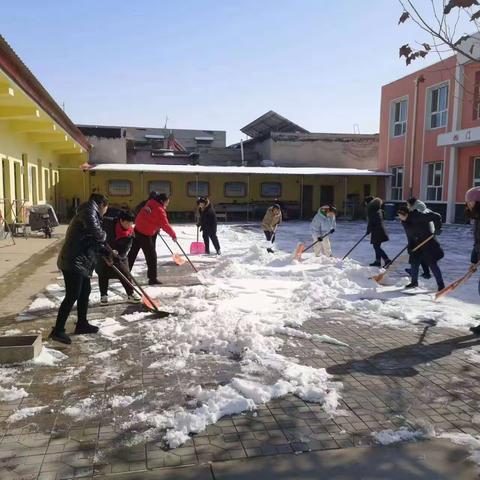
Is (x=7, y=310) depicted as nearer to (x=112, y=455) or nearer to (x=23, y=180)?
(x=112, y=455)

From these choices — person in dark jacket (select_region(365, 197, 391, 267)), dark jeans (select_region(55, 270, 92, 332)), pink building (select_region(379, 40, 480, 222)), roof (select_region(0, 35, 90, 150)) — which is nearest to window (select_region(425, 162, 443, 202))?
pink building (select_region(379, 40, 480, 222))

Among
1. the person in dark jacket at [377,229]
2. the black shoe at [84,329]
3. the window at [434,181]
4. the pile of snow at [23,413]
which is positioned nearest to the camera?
the pile of snow at [23,413]

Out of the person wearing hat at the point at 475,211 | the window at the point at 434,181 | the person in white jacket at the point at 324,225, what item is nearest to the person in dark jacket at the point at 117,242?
the person wearing hat at the point at 475,211

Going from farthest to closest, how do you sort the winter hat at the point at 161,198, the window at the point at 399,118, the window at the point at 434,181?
the window at the point at 399,118
the window at the point at 434,181
the winter hat at the point at 161,198

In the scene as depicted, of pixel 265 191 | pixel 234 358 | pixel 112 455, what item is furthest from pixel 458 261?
pixel 265 191

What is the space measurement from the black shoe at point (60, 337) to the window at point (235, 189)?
23480mm

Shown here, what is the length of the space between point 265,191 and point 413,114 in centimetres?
912

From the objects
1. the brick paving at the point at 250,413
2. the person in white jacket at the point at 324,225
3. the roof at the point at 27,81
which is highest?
the roof at the point at 27,81

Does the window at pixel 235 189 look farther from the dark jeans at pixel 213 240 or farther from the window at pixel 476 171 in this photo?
the dark jeans at pixel 213 240

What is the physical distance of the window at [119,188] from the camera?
88.8 feet

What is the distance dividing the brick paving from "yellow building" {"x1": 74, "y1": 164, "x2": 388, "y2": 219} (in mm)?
20770

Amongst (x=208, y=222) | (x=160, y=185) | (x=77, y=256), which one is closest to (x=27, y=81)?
(x=208, y=222)

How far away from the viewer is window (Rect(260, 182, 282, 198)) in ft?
94.4

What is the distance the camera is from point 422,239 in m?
8.01
